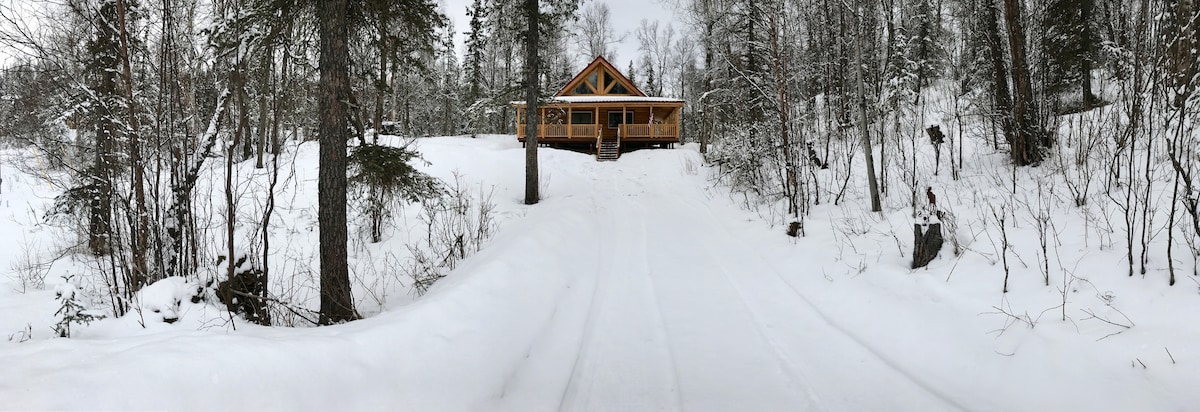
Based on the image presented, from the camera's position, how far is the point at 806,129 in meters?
11.5

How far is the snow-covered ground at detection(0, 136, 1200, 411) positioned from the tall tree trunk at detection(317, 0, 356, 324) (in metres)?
0.84

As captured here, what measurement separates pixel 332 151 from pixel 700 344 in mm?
4093

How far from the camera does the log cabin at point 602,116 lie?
87.6 ft

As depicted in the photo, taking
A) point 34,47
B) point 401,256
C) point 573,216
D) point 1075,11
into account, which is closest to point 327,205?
point 34,47

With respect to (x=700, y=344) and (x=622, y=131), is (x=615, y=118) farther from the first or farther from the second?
(x=700, y=344)

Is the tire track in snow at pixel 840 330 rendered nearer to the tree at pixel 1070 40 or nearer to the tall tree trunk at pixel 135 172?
the tall tree trunk at pixel 135 172

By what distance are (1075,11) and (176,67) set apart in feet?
69.9

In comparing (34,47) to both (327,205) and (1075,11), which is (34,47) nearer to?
(327,205)

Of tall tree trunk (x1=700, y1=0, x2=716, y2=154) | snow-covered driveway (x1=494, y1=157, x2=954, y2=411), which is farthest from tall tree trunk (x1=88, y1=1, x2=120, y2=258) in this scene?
tall tree trunk (x1=700, y1=0, x2=716, y2=154)

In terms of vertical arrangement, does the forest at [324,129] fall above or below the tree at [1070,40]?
below

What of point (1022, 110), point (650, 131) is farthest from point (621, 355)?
point (650, 131)

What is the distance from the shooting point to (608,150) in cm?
2606

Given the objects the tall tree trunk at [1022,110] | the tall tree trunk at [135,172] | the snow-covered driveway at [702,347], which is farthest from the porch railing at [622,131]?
the tall tree trunk at [135,172]

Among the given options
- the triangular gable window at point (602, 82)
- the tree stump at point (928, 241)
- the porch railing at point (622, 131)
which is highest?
the triangular gable window at point (602, 82)
